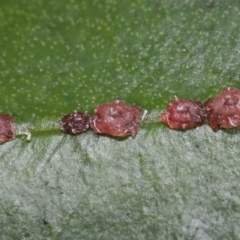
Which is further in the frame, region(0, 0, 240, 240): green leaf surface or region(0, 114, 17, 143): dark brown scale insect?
region(0, 114, 17, 143): dark brown scale insect

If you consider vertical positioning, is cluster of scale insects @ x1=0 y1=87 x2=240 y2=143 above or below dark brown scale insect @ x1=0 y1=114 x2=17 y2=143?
above

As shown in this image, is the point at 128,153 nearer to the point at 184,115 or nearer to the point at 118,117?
the point at 118,117

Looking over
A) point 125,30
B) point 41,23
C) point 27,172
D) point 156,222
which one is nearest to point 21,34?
point 41,23

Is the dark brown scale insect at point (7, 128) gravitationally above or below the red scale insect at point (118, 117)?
below

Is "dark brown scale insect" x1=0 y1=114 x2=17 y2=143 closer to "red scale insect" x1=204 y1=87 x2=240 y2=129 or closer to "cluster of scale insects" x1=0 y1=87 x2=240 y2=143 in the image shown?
"cluster of scale insects" x1=0 y1=87 x2=240 y2=143

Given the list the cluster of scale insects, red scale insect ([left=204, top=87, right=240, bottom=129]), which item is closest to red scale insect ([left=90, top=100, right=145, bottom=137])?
the cluster of scale insects

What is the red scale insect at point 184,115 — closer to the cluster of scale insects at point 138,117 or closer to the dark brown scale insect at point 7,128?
the cluster of scale insects at point 138,117

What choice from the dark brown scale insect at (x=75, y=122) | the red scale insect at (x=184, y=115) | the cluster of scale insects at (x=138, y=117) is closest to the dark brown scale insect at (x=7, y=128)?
the cluster of scale insects at (x=138, y=117)

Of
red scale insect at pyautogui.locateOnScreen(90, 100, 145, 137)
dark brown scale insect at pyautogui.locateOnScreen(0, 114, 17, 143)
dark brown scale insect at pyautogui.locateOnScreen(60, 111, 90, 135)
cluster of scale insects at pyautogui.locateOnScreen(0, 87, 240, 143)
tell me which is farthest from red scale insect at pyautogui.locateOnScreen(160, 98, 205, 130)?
dark brown scale insect at pyautogui.locateOnScreen(0, 114, 17, 143)
